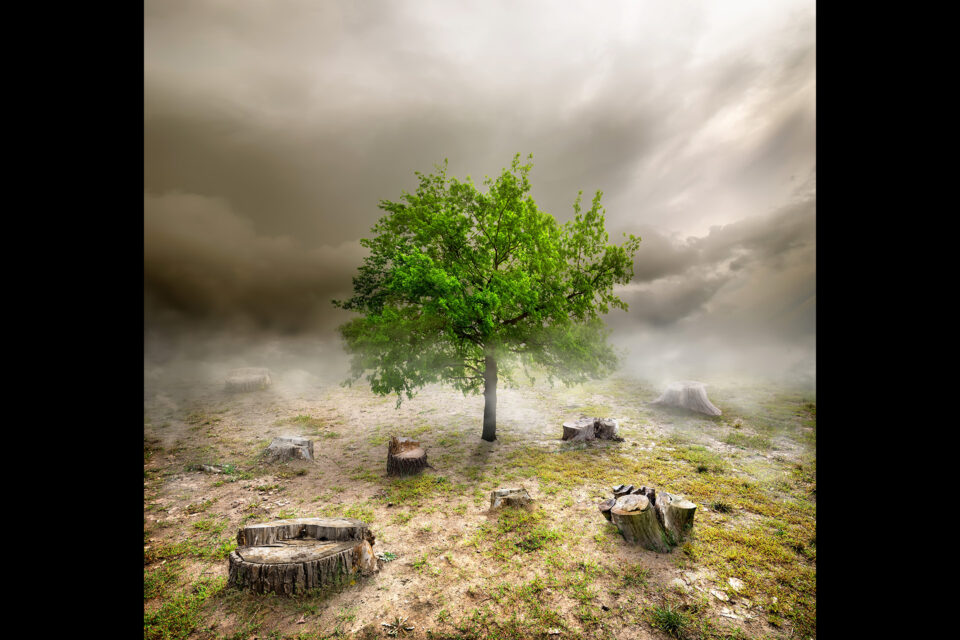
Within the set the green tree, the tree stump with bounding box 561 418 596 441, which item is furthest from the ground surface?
the green tree

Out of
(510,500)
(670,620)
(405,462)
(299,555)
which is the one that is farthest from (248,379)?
(670,620)

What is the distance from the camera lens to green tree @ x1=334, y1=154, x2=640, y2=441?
314 inches

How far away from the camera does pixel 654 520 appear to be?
4953 mm

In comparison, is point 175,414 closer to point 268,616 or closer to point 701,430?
point 268,616

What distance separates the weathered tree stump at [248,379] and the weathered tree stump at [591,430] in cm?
1963

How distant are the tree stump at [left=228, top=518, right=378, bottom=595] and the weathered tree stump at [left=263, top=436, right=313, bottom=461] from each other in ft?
14.8

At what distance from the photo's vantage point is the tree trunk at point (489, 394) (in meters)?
9.66

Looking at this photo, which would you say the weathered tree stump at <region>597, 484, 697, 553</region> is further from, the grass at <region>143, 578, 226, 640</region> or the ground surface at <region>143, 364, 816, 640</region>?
the grass at <region>143, 578, 226, 640</region>

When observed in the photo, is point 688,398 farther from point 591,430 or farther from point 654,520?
point 654,520

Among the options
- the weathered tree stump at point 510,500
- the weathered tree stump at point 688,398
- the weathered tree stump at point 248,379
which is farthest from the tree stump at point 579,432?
the weathered tree stump at point 248,379

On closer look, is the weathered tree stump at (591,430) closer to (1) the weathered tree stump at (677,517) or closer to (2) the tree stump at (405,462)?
(1) the weathered tree stump at (677,517)
